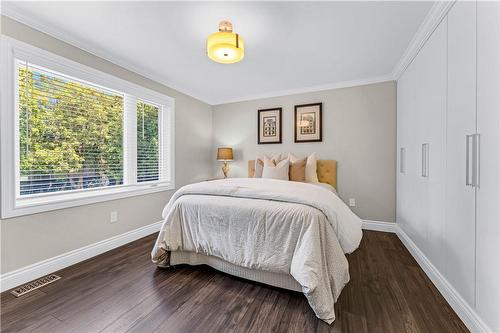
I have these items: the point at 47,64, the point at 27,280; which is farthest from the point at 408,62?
the point at 27,280

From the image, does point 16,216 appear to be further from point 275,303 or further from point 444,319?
point 444,319

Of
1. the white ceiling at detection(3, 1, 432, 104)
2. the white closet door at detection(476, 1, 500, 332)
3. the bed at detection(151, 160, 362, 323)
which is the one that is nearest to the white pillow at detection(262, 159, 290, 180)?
the bed at detection(151, 160, 362, 323)

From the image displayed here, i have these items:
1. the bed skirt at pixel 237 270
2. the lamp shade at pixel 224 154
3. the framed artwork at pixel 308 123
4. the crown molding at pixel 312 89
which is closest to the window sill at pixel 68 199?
the bed skirt at pixel 237 270

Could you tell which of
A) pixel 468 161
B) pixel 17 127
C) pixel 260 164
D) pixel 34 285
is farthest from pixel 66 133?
pixel 468 161

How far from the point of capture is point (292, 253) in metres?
1.64

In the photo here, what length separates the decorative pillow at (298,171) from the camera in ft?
10.9

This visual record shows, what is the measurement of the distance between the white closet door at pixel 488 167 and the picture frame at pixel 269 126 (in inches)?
110

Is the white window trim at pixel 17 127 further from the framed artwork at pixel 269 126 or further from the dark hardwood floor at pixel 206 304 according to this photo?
the framed artwork at pixel 269 126

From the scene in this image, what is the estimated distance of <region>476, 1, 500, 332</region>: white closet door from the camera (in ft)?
3.84

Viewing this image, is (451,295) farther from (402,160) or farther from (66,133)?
(66,133)

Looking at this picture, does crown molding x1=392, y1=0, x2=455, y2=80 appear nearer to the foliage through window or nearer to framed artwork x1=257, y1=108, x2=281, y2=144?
framed artwork x1=257, y1=108, x2=281, y2=144

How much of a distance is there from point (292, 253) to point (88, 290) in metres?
1.72

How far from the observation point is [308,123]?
3.75 meters

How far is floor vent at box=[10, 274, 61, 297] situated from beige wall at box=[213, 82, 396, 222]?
11.1 ft
